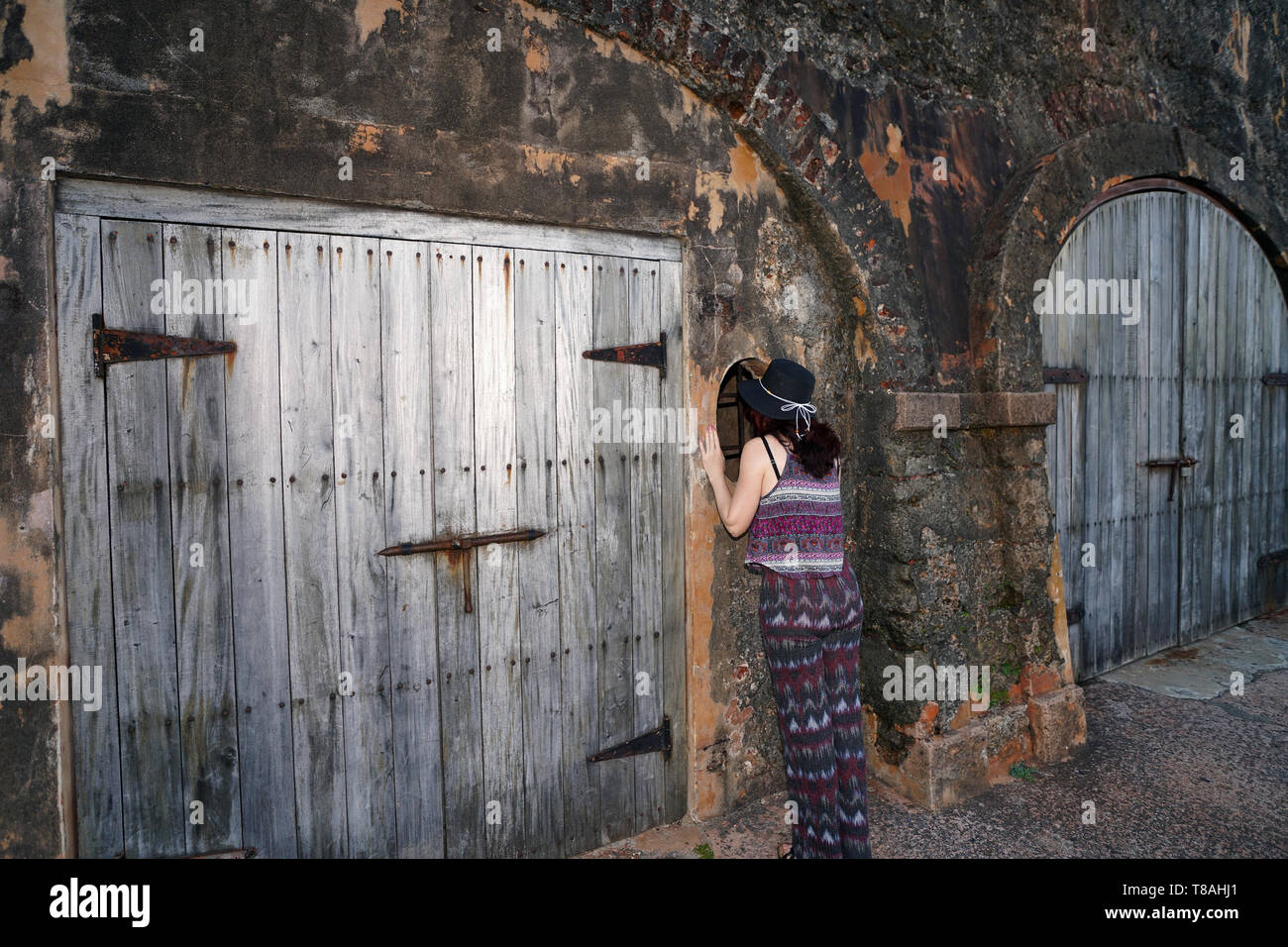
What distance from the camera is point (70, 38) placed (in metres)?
2.44

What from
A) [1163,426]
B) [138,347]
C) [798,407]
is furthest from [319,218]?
[1163,426]

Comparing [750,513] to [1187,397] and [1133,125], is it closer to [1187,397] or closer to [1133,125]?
[1133,125]

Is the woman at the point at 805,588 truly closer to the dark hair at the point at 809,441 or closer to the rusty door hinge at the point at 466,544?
the dark hair at the point at 809,441

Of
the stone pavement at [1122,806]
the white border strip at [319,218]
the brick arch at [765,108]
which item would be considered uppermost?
the brick arch at [765,108]

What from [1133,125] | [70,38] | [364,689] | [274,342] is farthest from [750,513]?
[1133,125]

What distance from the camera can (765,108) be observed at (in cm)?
364

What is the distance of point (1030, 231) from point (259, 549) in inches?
154

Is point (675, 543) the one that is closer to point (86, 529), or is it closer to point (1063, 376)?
point (86, 529)

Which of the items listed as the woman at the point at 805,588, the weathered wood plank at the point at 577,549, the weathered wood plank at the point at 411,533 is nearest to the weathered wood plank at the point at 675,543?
the weathered wood plank at the point at 577,549

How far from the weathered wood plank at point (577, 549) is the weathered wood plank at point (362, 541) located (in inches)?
28.4

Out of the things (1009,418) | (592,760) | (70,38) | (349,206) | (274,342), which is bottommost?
(592,760)

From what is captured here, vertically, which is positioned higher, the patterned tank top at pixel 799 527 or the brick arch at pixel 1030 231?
the brick arch at pixel 1030 231

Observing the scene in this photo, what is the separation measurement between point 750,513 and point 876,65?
2.42 metres

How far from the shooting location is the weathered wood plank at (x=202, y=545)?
2658 millimetres
